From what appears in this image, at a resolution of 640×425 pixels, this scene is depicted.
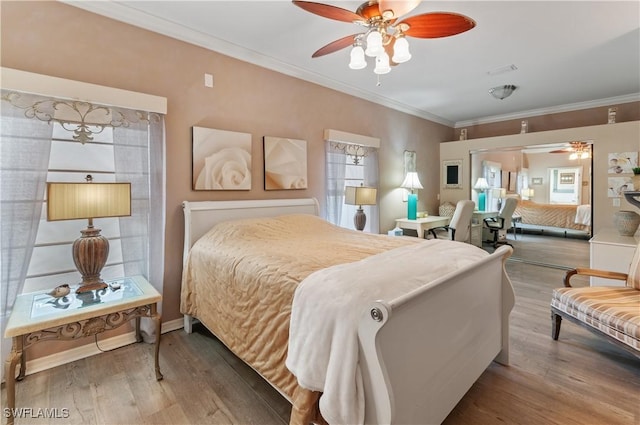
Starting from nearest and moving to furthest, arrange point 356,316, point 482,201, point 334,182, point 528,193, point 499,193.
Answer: point 356,316, point 334,182, point 528,193, point 499,193, point 482,201

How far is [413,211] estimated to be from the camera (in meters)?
4.84

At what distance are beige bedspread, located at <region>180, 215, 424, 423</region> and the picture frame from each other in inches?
143

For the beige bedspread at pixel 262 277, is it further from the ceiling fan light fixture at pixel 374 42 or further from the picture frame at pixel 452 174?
the picture frame at pixel 452 174

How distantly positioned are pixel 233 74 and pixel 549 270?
4.98m

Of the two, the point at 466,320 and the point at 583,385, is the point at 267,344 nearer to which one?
the point at 466,320

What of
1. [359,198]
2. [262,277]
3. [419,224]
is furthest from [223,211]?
[419,224]

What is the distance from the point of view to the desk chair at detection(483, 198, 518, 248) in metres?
4.95

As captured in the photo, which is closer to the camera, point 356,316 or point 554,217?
point 356,316

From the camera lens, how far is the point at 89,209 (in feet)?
5.89

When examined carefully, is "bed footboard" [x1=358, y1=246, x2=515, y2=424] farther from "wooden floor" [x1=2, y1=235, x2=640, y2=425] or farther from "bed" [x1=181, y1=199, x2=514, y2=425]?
"wooden floor" [x1=2, y1=235, x2=640, y2=425]

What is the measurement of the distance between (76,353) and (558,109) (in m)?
6.91

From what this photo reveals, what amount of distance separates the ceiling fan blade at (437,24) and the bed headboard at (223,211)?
6.55ft

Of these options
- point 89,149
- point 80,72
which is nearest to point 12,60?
point 80,72

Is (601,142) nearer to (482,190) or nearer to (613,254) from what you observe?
(482,190)
